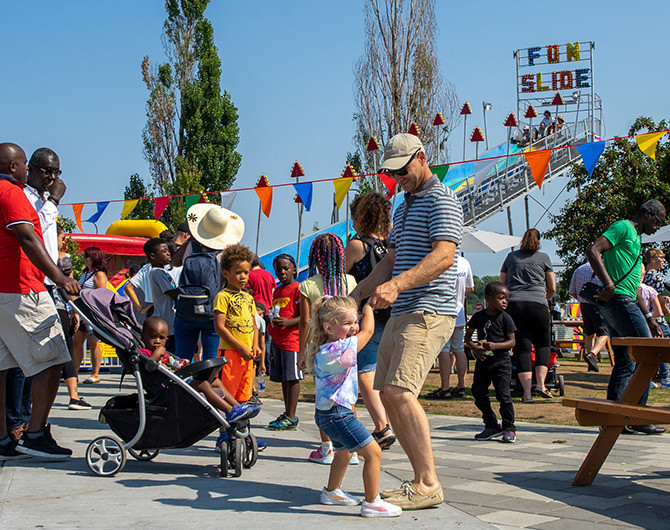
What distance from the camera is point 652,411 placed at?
3838mm

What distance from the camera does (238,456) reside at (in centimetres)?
447

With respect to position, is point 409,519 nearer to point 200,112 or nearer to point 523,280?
point 523,280

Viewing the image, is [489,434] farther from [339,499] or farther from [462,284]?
[462,284]

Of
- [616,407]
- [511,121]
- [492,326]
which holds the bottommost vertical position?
[616,407]

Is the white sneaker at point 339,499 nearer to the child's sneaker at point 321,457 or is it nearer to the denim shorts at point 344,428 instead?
the denim shorts at point 344,428

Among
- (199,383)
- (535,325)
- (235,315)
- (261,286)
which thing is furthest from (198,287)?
(535,325)

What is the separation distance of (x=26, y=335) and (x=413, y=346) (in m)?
2.57

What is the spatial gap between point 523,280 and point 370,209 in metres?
3.76

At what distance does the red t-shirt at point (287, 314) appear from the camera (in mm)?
6391

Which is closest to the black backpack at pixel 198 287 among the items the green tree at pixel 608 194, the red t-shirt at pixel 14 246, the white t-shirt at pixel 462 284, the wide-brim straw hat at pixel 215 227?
the wide-brim straw hat at pixel 215 227

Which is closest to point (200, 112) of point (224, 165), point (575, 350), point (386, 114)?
point (224, 165)

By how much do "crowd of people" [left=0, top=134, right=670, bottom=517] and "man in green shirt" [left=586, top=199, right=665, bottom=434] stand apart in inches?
0.5

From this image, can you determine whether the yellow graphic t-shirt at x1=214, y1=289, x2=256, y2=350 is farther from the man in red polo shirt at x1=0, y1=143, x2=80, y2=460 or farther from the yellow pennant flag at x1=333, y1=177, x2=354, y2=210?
the yellow pennant flag at x1=333, y1=177, x2=354, y2=210

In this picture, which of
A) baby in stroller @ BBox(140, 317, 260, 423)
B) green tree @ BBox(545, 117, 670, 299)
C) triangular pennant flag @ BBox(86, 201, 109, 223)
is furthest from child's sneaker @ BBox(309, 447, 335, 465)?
green tree @ BBox(545, 117, 670, 299)
